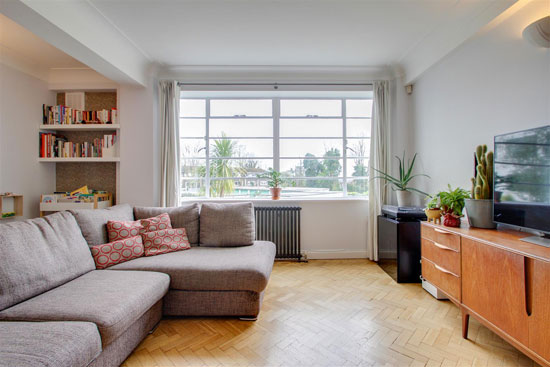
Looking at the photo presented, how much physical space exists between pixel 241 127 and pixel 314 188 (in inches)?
56.3

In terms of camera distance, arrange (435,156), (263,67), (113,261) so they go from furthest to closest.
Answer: (263,67) < (435,156) < (113,261)

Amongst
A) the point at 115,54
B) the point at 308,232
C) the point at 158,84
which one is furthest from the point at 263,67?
the point at 308,232

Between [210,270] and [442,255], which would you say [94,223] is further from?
[442,255]

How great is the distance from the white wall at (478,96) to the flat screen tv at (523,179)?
0.31m

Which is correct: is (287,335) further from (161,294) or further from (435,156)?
(435,156)

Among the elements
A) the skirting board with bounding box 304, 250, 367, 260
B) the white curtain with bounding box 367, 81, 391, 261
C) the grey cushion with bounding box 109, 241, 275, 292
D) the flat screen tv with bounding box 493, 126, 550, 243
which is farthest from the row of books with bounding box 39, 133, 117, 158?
the flat screen tv with bounding box 493, 126, 550, 243

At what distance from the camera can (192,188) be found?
12.7 feet

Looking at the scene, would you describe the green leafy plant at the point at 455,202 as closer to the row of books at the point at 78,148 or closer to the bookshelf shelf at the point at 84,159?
the bookshelf shelf at the point at 84,159

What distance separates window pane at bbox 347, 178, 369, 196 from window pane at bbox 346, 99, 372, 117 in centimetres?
99

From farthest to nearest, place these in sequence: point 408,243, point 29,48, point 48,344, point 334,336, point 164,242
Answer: point 29,48
point 408,243
point 164,242
point 334,336
point 48,344

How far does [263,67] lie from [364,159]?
1962 mm

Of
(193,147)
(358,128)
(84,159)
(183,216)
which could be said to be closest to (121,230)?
(183,216)

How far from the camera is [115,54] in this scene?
2781 mm

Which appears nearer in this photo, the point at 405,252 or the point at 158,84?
the point at 405,252
